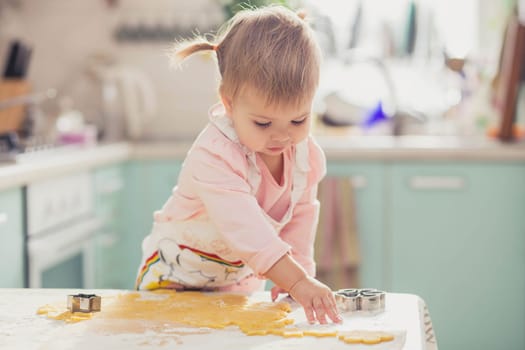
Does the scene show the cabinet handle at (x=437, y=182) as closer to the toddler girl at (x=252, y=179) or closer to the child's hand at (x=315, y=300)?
the toddler girl at (x=252, y=179)

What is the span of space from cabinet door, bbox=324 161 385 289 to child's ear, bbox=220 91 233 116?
5.15 feet

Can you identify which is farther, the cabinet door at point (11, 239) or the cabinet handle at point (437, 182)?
the cabinet handle at point (437, 182)

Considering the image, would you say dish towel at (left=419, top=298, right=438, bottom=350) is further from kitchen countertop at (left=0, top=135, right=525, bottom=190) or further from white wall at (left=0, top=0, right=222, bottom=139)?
white wall at (left=0, top=0, right=222, bottom=139)

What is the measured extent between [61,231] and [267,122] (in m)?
1.30

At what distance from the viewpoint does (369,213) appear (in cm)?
295

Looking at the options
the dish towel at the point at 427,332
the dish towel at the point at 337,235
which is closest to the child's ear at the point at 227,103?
the dish towel at the point at 427,332

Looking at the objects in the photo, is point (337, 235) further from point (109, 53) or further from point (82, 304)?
point (82, 304)

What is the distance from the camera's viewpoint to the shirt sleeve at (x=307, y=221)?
4.92ft

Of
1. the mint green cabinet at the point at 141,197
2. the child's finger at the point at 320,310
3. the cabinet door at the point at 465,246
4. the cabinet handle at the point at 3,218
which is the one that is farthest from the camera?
the mint green cabinet at the point at 141,197

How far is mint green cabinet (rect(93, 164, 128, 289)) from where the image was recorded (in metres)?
2.78

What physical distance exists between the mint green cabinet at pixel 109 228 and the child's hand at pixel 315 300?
1.66m

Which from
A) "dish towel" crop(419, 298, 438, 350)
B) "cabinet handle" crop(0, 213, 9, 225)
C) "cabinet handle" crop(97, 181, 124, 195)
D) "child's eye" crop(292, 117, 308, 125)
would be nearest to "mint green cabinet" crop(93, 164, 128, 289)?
"cabinet handle" crop(97, 181, 124, 195)

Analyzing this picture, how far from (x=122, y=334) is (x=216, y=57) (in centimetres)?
59

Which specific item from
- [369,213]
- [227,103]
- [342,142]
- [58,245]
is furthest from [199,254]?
[342,142]
